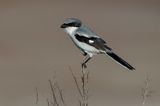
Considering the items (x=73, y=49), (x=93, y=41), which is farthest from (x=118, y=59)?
(x=73, y=49)

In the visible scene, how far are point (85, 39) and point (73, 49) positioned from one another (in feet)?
23.5

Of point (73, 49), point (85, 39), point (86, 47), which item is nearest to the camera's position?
point (85, 39)

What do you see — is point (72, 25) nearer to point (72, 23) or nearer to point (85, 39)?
point (72, 23)

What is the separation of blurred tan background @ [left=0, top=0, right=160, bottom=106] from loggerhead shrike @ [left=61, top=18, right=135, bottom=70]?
285 cm

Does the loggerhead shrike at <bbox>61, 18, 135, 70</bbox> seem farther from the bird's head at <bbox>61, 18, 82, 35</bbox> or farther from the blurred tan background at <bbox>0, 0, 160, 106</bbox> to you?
the blurred tan background at <bbox>0, 0, 160, 106</bbox>

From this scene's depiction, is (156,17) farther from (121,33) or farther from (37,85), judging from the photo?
(37,85)

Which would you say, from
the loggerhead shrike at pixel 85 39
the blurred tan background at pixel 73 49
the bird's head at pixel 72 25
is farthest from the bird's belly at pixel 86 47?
the blurred tan background at pixel 73 49

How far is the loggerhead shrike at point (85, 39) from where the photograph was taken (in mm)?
6473

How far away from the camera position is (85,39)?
21.3ft

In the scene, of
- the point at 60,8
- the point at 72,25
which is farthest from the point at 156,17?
the point at 72,25

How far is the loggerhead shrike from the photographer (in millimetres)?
6473

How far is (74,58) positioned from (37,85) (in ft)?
6.66

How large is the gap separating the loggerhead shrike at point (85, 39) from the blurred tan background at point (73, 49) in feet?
9.35

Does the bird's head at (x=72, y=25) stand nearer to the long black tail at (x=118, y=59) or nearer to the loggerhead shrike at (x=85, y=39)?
the loggerhead shrike at (x=85, y=39)
